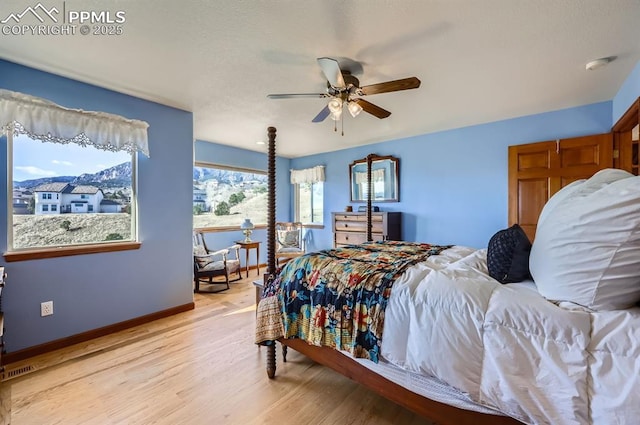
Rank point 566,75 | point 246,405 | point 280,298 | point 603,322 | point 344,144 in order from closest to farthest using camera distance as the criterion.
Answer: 1. point 603,322
2. point 246,405
3. point 280,298
4. point 566,75
5. point 344,144

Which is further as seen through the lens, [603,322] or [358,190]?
[358,190]

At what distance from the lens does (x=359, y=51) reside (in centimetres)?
197

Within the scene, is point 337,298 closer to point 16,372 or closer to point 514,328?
point 514,328

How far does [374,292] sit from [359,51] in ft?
5.51

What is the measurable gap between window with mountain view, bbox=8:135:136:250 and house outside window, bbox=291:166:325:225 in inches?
A: 129

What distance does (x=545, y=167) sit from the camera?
3.09m

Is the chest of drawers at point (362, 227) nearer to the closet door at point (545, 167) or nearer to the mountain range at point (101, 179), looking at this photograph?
the closet door at point (545, 167)

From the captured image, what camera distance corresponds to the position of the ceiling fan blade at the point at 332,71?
178 cm

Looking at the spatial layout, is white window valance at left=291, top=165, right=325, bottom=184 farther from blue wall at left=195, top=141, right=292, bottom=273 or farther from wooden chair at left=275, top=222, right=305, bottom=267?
wooden chair at left=275, top=222, right=305, bottom=267

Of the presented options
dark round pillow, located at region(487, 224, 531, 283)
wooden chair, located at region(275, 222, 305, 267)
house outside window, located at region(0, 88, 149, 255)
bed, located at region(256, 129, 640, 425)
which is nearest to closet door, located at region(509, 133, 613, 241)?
bed, located at region(256, 129, 640, 425)

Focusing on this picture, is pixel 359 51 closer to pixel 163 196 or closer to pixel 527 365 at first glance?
pixel 527 365

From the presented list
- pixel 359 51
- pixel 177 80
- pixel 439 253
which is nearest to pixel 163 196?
pixel 177 80

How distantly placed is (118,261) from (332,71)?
268 cm

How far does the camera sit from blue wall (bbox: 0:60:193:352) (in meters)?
2.17
